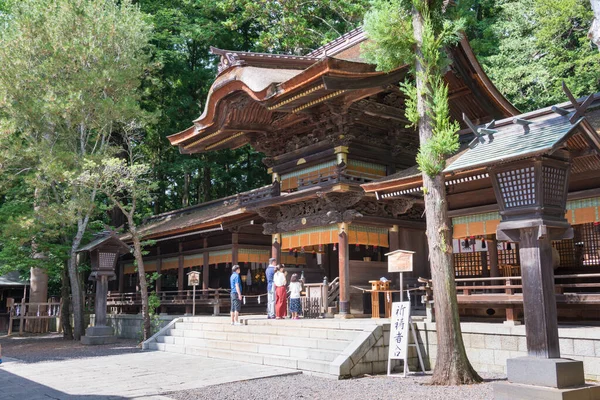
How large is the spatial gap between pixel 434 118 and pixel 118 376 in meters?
7.19

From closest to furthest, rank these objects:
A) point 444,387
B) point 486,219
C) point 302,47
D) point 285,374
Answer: point 444,387 < point 285,374 < point 486,219 < point 302,47

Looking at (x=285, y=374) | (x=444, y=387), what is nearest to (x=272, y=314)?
(x=285, y=374)

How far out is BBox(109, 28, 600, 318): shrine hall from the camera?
462 inches

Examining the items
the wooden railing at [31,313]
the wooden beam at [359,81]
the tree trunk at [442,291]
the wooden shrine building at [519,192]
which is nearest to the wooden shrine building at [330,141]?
the wooden beam at [359,81]

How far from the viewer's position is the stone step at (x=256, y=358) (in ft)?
31.3

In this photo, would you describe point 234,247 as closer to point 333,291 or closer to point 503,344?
point 333,291

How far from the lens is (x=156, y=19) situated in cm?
2684

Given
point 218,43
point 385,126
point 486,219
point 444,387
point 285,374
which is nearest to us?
point 444,387

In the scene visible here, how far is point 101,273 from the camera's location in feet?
55.3

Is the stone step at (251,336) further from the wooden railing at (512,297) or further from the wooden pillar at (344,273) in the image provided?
the wooden pillar at (344,273)

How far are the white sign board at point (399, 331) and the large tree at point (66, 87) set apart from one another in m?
11.4

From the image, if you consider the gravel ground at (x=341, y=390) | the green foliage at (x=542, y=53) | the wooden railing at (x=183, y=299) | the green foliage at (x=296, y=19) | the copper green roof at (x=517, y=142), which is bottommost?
the gravel ground at (x=341, y=390)

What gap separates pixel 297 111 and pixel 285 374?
7.20 meters

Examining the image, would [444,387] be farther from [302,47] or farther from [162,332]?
[302,47]
